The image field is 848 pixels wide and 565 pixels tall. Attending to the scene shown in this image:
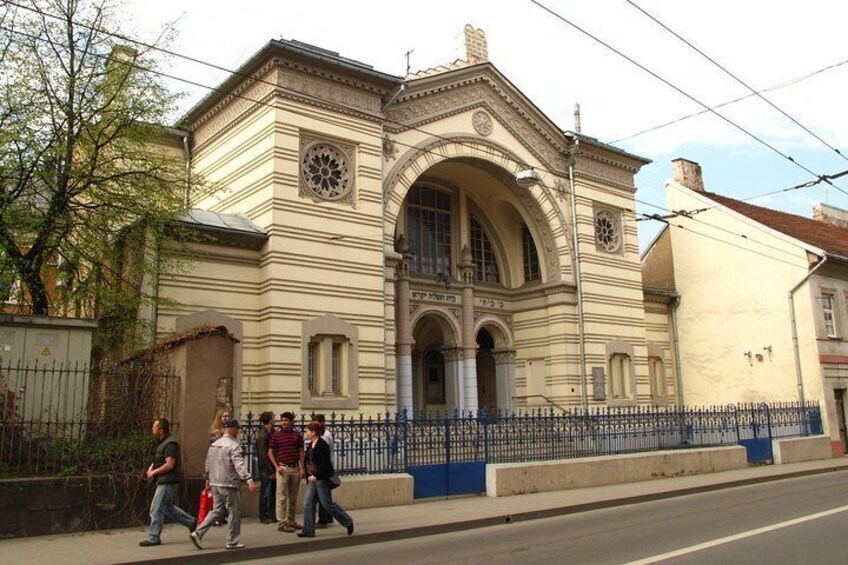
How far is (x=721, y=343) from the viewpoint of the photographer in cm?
3044

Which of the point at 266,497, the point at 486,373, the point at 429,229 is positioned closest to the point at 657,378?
the point at 486,373

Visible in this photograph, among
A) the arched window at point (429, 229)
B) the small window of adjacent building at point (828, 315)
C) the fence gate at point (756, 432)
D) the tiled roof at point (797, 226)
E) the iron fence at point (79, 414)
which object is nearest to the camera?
the iron fence at point (79, 414)

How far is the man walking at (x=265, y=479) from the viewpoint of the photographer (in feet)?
40.1

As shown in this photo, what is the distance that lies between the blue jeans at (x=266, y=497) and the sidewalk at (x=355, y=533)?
0.22m

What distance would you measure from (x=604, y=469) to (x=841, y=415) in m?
15.1

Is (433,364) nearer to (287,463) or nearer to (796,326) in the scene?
(796,326)

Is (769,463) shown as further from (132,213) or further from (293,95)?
(132,213)

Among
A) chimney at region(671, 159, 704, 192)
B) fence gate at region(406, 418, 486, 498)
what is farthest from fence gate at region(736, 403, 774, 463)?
chimney at region(671, 159, 704, 192)

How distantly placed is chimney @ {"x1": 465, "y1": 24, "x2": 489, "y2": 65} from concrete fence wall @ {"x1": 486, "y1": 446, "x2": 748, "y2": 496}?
44.9 ft

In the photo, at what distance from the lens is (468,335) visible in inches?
1037

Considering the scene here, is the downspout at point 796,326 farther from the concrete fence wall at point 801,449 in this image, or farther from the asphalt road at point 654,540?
the asphalt road at point 654,540

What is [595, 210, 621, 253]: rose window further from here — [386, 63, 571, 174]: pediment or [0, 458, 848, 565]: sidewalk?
[0, 458, 848, 565]: sidewalk

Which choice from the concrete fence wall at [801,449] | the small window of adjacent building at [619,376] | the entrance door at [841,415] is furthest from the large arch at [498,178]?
the entrance door at [841,415]

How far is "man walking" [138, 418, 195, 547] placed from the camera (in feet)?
33.3
